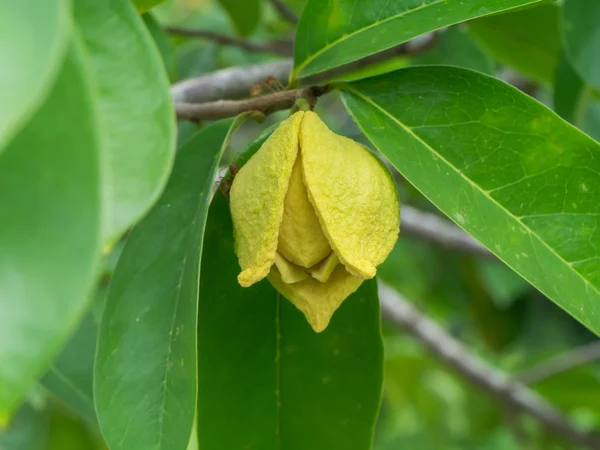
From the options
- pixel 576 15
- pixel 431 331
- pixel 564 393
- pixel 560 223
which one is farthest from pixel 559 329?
pixel 560 223

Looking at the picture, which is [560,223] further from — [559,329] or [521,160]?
[559,329]

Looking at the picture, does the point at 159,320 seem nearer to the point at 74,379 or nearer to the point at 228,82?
the point at 74,379

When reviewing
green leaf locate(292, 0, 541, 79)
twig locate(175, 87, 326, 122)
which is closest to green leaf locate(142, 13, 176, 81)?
twig locate(175, 87, 326, 122)

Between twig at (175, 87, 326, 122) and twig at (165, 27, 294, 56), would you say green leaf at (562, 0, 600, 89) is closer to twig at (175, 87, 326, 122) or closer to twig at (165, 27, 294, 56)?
twig at (175, 87, 326, 122)

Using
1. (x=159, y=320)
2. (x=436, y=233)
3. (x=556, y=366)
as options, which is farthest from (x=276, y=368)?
(x=556, y=366)

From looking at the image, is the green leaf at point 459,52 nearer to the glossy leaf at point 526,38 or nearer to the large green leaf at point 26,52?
the glossy leaf at point 526,38

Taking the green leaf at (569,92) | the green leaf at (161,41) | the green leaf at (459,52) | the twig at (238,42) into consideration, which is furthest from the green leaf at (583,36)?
the twig at (238,42)
